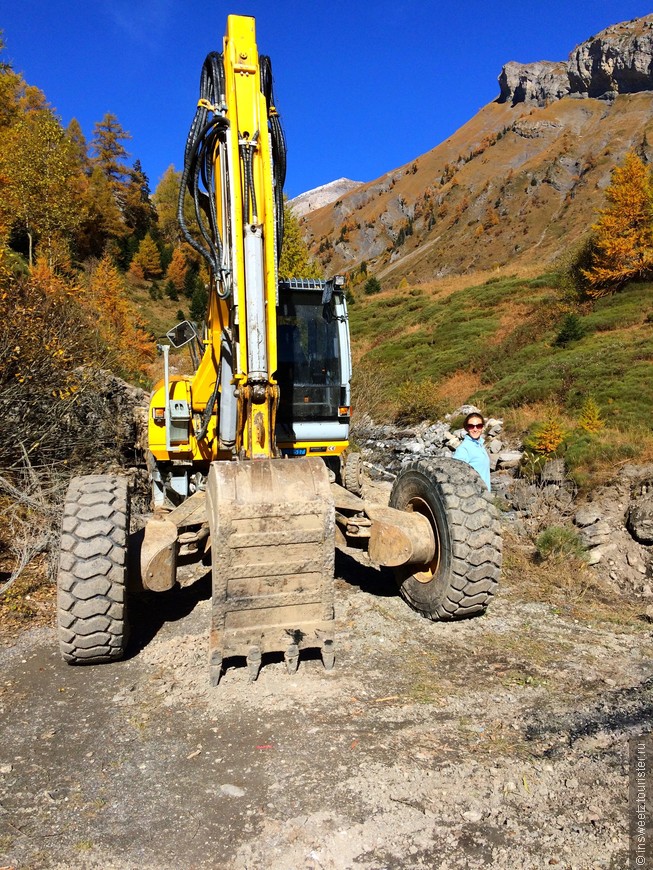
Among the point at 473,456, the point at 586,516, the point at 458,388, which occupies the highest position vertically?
the point at 458,388

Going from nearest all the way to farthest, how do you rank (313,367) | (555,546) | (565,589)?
(565,589), (313,367), (555,546)

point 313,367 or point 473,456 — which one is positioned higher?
point 313,367

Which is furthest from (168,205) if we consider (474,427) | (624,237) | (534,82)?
(534,82)

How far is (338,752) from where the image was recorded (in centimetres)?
344

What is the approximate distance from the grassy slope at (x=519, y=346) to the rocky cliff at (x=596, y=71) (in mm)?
119140

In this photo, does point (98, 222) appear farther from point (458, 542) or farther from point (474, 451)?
point (458, 542)

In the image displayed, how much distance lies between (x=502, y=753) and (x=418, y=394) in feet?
64.9

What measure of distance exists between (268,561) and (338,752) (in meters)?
1.23

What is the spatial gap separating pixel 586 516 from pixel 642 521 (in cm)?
121

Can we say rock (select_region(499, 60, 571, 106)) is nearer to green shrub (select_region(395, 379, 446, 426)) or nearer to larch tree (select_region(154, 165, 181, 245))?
larch tree (select_region(154, 165, 181, 245))

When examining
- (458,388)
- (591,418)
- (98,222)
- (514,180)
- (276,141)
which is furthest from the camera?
(514,180)

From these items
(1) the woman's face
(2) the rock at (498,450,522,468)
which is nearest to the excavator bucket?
(1) the woman's face

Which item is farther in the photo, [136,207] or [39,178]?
[136,207]

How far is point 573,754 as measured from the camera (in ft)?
11.0
